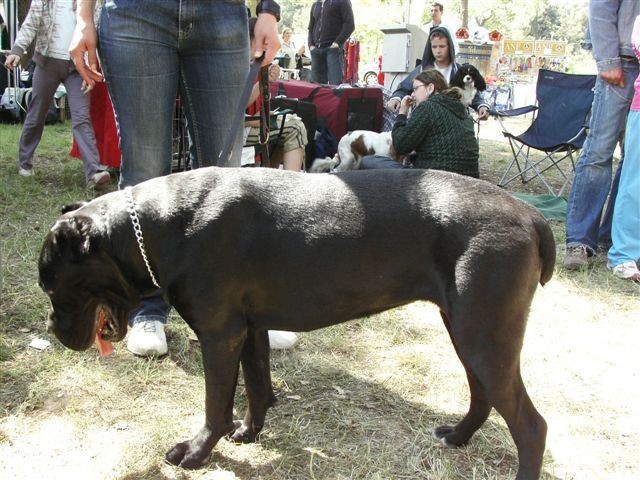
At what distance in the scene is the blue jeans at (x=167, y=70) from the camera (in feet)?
8.54

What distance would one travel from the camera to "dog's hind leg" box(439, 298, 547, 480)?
191 cm

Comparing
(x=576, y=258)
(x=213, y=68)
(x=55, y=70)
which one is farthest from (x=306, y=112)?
(x=213, y=68)

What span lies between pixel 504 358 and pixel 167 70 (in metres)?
1.86

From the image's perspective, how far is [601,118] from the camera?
4.65 m

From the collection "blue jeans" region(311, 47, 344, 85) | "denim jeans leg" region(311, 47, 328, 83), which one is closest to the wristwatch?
"blue jeans" region(311, 47, 344, 85)

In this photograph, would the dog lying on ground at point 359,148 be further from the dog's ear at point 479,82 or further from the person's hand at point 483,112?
the dog's ear at point 479,82

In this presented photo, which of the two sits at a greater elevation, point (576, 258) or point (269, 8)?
point (269, 8)

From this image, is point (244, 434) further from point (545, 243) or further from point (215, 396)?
point (545, 243)

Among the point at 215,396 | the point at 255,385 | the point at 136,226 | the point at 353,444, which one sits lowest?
the point at 353,444

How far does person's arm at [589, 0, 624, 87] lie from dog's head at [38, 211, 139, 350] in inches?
153

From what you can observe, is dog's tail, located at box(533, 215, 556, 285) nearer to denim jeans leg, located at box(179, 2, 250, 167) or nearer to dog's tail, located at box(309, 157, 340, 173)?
denim jeans leg, located at box(179, 2, 250, 167)

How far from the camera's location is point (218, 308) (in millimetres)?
1987

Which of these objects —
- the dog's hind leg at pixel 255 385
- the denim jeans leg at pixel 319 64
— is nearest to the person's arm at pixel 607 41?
the dog's hind leg at pixel 255 385

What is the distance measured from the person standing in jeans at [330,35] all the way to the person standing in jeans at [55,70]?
5.60 m
